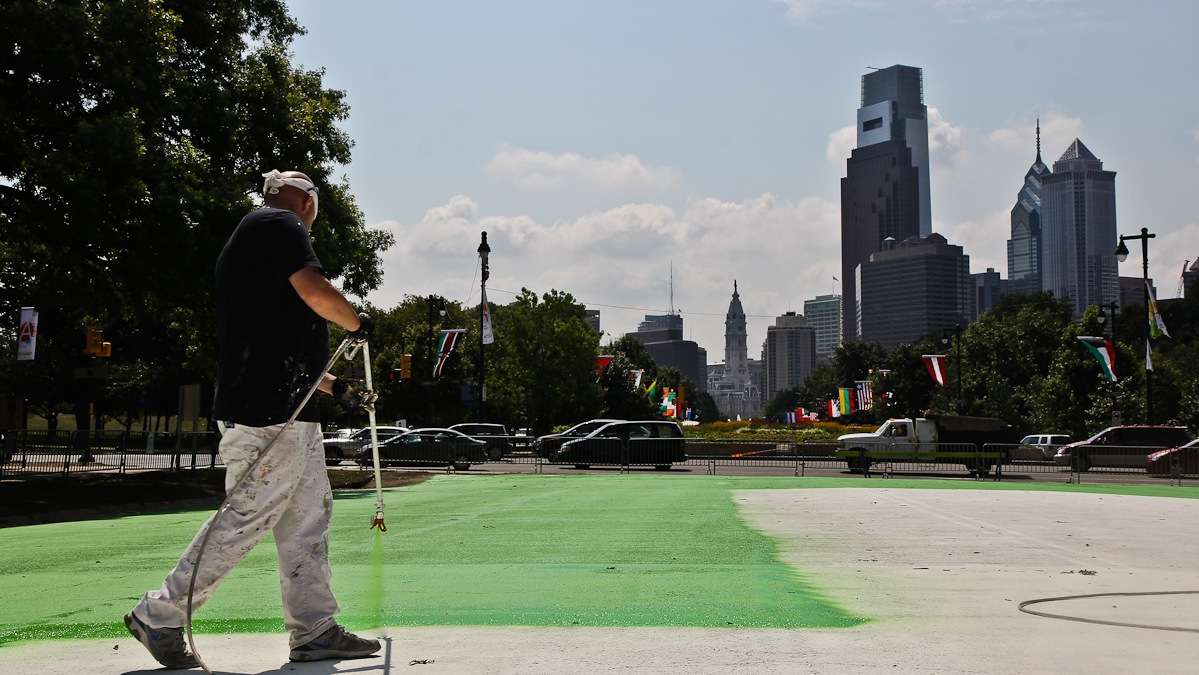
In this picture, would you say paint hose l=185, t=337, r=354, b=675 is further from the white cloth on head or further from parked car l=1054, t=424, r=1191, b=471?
parked car l=1054, t=424, r=1191, b=471

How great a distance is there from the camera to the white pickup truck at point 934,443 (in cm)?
3191

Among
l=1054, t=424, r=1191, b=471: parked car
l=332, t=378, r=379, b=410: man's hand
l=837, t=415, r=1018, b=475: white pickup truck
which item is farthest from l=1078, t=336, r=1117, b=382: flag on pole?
l=332, t=378, r=379, b=410: man's hand

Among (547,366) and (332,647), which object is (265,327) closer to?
(332,647)

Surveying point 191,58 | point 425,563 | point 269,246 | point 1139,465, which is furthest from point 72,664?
point 1139,465

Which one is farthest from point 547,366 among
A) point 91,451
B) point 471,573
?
point 471,573

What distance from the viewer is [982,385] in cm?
7625

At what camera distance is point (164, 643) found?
Answer: 4289 mm

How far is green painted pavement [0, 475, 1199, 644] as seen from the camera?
18.5 ft

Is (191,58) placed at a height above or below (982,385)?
above

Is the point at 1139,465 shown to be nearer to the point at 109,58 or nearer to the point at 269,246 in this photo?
the point at 109,58

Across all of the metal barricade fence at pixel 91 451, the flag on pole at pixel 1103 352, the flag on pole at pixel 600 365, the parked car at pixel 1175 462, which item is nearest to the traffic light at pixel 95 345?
the metal barricade fence at pixel 91 451

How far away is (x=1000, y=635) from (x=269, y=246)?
3756 mm

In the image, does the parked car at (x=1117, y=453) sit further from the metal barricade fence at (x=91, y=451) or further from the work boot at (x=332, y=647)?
the work boot at (x=332, y=647)

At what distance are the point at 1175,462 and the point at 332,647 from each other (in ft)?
101
